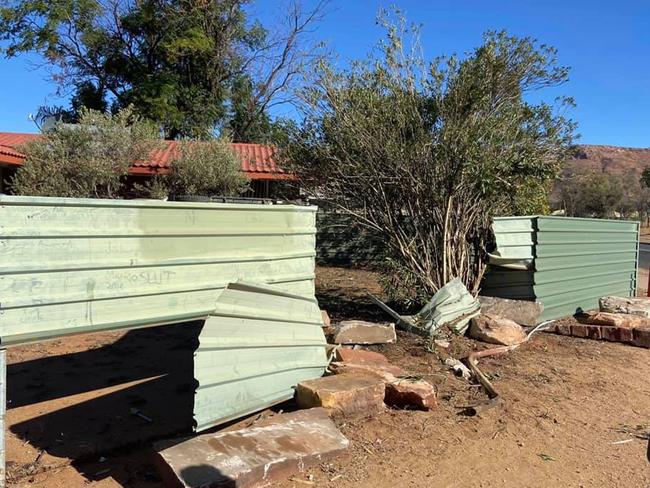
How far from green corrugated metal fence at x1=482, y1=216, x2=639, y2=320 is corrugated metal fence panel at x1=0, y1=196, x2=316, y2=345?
4.42 m

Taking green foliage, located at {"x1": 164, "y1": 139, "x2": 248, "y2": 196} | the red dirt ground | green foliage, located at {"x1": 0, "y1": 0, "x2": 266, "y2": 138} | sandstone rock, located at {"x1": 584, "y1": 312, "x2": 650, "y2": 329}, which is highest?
green foliage, located at {"x1": 0, "y1": 0, "x2": 266, "y2": 138}

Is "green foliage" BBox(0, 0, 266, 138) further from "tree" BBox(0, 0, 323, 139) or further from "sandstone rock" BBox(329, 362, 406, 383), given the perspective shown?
"sandstone rock" BBox(329, 362, 406, 383)

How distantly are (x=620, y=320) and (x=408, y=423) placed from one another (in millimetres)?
4890

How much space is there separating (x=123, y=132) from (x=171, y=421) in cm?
992

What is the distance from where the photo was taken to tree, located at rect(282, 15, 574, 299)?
7156 millimetres

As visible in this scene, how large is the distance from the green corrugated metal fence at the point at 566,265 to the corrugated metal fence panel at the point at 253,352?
3918 mm

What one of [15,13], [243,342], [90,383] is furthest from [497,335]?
[15,13]

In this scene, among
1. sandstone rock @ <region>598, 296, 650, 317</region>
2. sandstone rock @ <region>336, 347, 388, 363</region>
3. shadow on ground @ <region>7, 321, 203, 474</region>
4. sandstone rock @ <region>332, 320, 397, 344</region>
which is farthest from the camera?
sandstone rock @ <region>598, 296, 650, 317</region>

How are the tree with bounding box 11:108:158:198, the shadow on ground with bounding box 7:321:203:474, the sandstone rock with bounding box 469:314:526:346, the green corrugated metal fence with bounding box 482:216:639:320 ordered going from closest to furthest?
the shadow on ground with bounding box 7:321:203:474 → the sandstone rock with bounding box 469:314:526:346 → the green corrugated metal fence with bounding box 482:216:639:320 → the tree with bounding box 11:108:158:198

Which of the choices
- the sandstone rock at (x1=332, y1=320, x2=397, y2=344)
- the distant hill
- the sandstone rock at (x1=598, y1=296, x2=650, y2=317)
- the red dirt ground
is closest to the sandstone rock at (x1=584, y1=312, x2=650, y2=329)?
the sandstone rock at (x1=598, y1=296, x2=650, y2=317)

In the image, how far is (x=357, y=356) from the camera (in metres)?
5.34

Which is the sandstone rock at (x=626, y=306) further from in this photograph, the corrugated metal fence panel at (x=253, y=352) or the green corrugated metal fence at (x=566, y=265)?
the corrugated metal fence panel at (x=253, y=352)

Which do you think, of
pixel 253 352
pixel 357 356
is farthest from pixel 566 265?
pixel 253 352

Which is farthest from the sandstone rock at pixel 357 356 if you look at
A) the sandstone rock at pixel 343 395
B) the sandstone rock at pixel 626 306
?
the sandstone rock at pixel 626 306
